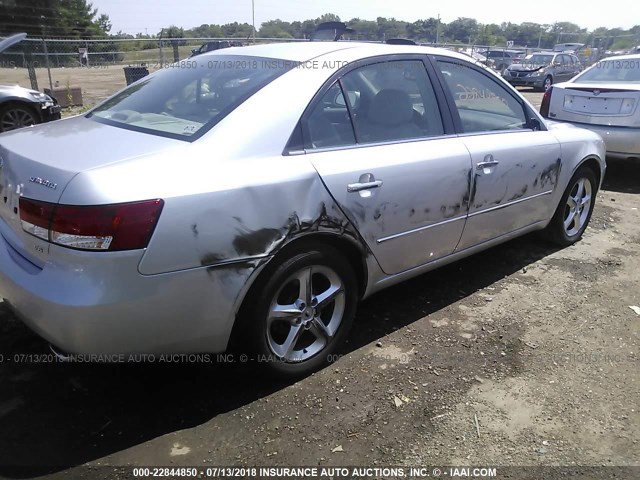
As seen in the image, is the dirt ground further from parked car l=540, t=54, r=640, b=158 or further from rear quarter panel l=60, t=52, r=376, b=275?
parked car l=540, t=54, r=640, b=158

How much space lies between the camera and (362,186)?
2760 mm

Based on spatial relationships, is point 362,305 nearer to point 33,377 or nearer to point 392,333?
point 392,333

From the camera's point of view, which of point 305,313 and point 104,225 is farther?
point 305,313

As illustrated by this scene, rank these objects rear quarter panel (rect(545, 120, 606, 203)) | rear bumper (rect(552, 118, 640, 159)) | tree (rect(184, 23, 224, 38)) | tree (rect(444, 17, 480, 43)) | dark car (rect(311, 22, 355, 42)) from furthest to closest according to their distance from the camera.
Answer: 1. tree (rect(444, 17, 480, 43))
2. tree (rect(184, 23, 224, 38))
3. rear bumper (rect(552, 118, 640, 159))
4. dark car (rect(311, 22, 355, 42))
5. rear quarter panel (rect(545, 120, 606, 203))

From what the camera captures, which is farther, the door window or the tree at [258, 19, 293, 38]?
the tree at [258, 19, 293, 38]

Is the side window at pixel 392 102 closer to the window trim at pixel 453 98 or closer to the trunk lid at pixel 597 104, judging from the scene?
the window trim at pixel 453 98

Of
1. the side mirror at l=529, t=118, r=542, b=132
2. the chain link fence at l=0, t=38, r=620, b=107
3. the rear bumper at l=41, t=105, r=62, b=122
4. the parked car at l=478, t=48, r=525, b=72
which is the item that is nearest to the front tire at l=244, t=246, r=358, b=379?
the side mirror at l=529, t=118, r=542, b=132

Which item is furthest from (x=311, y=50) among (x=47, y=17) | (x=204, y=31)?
(x=204, y=31)

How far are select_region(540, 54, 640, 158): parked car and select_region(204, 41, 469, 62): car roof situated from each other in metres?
4.30

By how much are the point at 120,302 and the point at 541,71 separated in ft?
72.1

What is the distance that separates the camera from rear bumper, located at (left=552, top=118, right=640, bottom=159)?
21.2 feet

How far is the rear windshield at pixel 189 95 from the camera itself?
260 cm

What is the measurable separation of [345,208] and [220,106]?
81 cm

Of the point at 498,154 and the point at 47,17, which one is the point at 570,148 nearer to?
the point at 498,154
